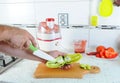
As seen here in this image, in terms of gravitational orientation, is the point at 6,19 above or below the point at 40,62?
above

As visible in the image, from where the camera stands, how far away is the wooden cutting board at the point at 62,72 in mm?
1043

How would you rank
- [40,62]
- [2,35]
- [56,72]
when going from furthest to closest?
[40,62]
[56,72]
[2,35]

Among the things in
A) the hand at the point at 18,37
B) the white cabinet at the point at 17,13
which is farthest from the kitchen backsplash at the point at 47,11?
the hand at the point at 18,37

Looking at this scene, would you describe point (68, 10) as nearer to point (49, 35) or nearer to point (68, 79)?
point (49, 35)

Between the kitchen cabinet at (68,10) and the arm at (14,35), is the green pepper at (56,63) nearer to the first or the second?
the arm at (14,35)

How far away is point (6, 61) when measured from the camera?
1.24 meters

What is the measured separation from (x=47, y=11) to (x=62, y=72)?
589 millimetres

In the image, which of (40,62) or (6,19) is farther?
(6,19)

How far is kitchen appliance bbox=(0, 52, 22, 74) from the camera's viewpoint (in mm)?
1163

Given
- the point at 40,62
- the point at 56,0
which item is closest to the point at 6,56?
the point at 40,62

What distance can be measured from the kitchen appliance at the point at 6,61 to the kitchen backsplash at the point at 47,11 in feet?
1.21

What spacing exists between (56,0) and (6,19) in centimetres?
42

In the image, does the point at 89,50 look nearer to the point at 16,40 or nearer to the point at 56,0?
the point at 56,0

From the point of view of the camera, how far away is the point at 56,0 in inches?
58.4
